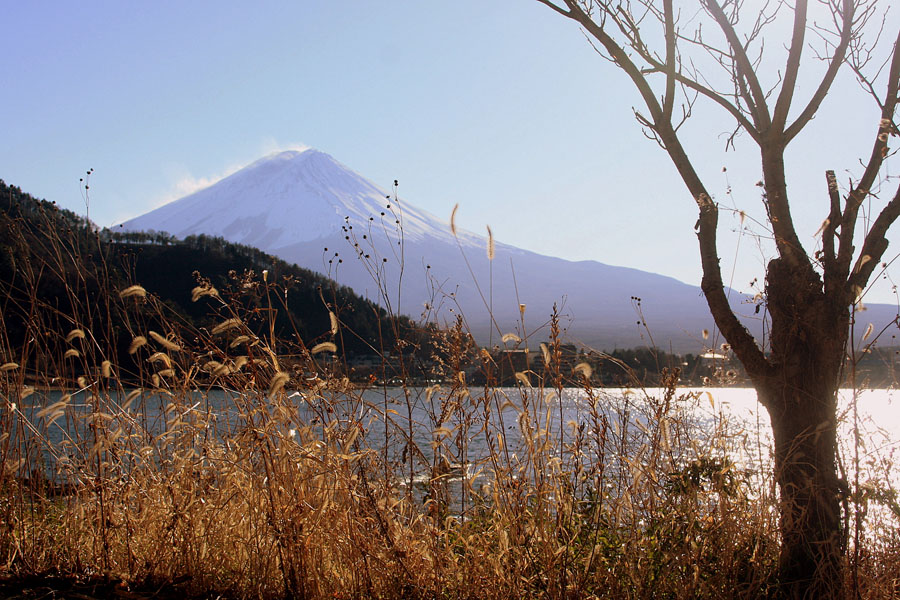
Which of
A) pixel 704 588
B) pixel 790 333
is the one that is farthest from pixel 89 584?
pixel 790 333

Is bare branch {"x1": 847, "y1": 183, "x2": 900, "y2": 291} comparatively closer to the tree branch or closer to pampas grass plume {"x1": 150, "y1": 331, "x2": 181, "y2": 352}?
the tree branch

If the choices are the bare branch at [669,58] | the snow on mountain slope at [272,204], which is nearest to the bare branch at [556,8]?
the bare branch at [669,58]

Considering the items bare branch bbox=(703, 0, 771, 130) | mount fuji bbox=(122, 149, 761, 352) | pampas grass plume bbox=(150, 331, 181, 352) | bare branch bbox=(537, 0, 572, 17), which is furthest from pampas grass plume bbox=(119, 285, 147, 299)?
mount fuji bbox=(122, 149, 761, 352)

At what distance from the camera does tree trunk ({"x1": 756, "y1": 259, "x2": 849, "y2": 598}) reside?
7.15 ft

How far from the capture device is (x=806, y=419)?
227 centimetres

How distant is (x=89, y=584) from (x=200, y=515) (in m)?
0.39

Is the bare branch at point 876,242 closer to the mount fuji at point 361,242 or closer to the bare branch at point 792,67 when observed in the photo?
the bare branch at point 792,67

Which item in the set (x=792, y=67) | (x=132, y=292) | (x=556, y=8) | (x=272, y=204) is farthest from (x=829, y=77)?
(x=272, y=204)

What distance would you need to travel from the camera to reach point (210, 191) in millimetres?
156500

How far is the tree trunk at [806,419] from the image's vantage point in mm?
2180

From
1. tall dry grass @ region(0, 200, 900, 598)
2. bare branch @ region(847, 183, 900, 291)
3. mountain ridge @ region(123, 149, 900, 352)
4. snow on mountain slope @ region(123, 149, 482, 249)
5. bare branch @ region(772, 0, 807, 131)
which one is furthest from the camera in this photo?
snow on mountain slope @ region(123, 149, 482, 249)

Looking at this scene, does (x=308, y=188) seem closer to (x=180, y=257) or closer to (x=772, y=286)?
(x=180, y=257)

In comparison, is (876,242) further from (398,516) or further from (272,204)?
(272,204)

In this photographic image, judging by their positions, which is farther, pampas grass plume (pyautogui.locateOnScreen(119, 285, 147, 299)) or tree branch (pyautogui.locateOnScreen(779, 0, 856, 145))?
tree branch (pyautogui.locateOnScreen(779, 0, 856, 145))
